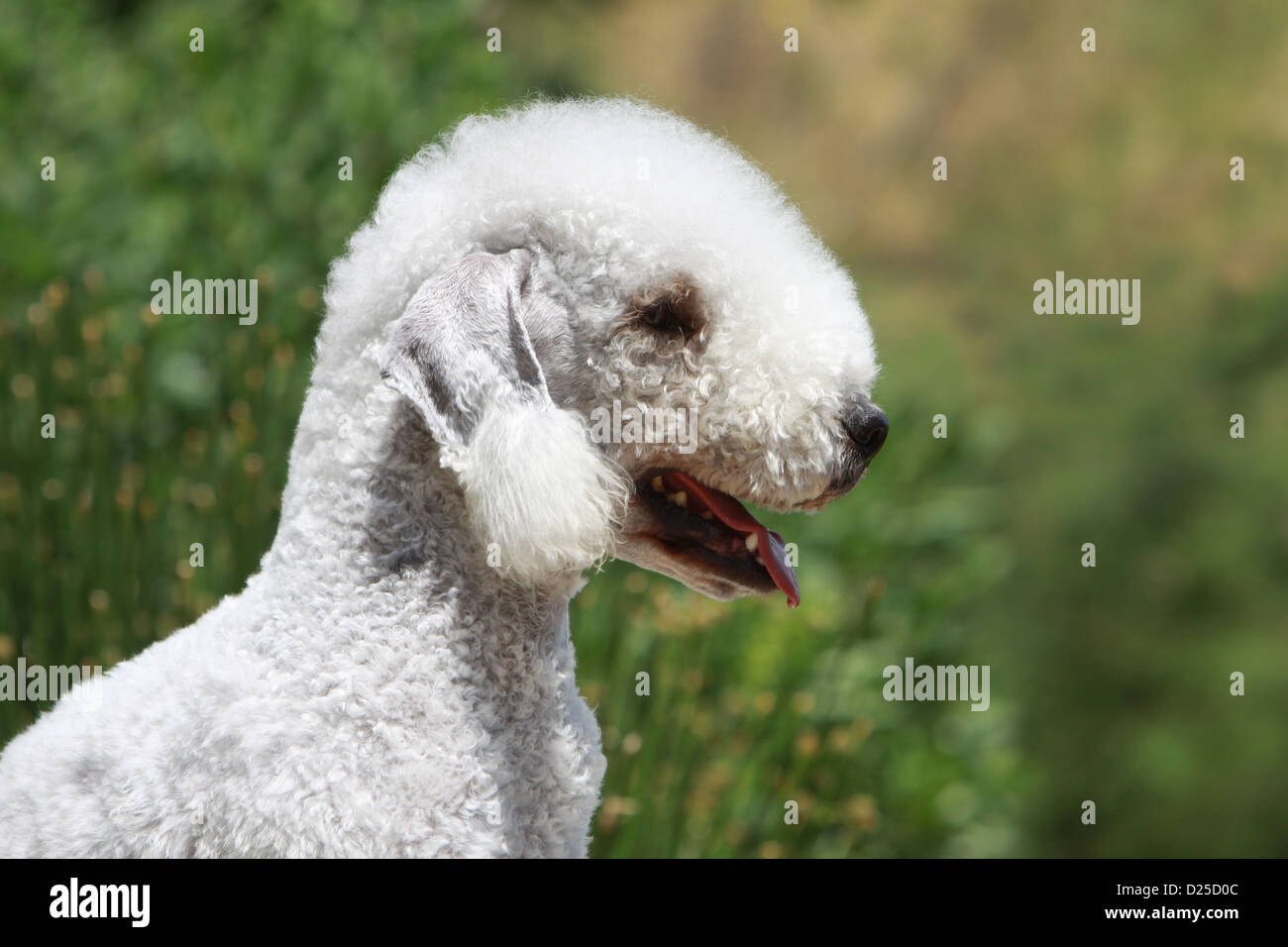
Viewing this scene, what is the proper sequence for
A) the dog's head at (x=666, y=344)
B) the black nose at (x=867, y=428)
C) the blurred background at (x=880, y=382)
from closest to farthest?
the dog's head at (x=666, y=344) → the black nose at (x=867, y=428) → the blurred background at (x=880, y=382)

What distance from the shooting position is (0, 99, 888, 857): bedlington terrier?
1.54 m

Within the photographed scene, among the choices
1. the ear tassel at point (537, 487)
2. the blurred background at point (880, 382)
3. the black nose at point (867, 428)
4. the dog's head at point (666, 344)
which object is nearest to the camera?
the ear tassel at point (537, 487)

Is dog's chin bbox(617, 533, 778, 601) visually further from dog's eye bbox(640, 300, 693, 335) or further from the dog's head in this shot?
dog's eye bbox(640, 300, 693, 335)

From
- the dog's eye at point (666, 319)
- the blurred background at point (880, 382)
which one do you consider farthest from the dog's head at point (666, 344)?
the blurred background at point (880, 382)

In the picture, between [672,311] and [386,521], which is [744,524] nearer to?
[672,311]

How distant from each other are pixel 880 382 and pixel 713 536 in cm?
314

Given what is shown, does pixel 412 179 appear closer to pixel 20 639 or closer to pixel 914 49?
pixel 20 639

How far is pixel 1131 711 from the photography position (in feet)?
22.0

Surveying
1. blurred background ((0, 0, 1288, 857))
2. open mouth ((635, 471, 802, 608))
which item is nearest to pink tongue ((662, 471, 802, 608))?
open mouth ((635, 471, 802, 608))

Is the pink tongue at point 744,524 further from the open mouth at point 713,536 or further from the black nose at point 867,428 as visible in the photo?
the black nose at point 867,428

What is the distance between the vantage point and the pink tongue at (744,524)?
176cm

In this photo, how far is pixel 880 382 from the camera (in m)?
4.78

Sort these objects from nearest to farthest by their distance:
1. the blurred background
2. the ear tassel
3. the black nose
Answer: the ear tassel < the black nose < the blurred background

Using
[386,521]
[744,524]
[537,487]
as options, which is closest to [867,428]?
[744,524]
